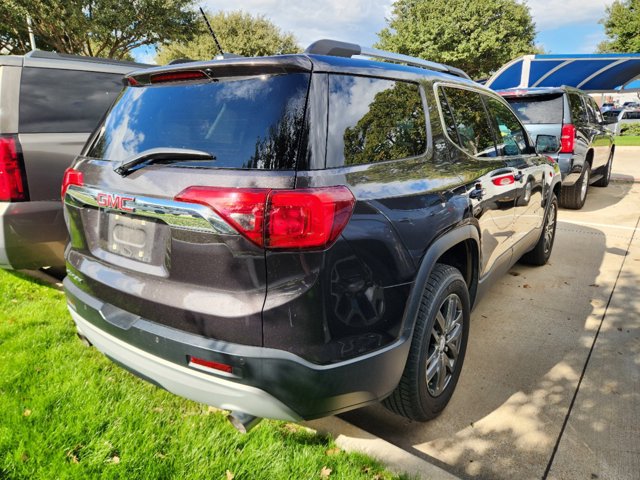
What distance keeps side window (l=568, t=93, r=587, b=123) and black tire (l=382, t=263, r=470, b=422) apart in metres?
5.69

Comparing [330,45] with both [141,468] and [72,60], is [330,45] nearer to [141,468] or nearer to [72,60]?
[141,468]

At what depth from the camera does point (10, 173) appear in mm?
3102

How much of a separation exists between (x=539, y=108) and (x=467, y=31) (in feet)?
92.8

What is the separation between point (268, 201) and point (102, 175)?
97 centimetres

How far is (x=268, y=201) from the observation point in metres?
1.60

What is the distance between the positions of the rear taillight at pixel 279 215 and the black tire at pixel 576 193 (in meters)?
7.23

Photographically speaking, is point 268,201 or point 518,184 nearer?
point 268,201

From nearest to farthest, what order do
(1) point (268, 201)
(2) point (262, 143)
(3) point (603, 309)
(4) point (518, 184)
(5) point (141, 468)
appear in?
(1) point (268, 201) → (2) point (262, 143) → (5) point (141, 468) → (4) point (518, 184) → (3) point (603, 309)

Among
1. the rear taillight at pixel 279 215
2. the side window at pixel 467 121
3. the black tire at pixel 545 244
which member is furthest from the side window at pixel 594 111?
the rear taillight at pixel 279 215

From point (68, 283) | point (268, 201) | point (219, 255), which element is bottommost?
point (68, 283)

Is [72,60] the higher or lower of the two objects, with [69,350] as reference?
higher

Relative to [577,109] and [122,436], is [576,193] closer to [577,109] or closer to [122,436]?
[577,109]

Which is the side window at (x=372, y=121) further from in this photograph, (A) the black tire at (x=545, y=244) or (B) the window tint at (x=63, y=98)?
(A) the black tire at (x=545, y=244)

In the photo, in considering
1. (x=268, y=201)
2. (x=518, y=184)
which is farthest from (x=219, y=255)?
(x=518, y=184)
